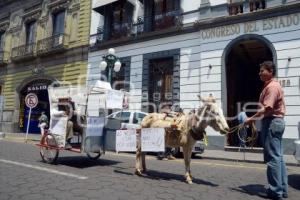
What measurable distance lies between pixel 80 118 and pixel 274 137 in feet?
17.1

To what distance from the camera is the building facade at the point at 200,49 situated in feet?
47.6

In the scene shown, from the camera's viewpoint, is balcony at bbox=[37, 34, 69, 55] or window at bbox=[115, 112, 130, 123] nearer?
window at bbox=[115, 112, 130, 123]

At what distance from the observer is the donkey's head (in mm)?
5741

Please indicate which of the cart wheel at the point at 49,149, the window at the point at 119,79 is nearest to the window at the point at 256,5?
the window at the point at 119,79

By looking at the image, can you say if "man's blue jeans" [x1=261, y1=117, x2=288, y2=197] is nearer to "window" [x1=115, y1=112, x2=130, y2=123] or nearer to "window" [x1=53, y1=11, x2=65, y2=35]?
"window" [x1=115, y1=112, x2=130, y2=123]

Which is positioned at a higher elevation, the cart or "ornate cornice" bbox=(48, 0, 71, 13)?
"ornate cornice" bbox=(48, 0, 71, 13)

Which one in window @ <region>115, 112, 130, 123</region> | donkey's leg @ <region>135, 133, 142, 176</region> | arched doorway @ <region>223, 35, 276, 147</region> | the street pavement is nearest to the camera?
the street pavement

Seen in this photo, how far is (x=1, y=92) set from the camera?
1182 inches

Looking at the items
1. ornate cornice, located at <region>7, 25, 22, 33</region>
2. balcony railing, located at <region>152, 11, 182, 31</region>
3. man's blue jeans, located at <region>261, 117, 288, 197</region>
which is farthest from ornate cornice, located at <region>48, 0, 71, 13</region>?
man's blue jeans, located at <region>261, 117, 288, 197</region>

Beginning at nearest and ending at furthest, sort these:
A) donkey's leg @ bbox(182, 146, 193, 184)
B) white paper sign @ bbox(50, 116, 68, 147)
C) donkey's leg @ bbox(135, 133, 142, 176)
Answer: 1. donkey's leg @ bbox(182, 146, 193, 184)
2. donkey's leg @ bbox(135, 133, 142, 176)
3. white paper sign @ bbox(50, 116, 68, 147)

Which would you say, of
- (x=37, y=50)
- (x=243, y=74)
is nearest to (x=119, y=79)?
(x=243, y=74)

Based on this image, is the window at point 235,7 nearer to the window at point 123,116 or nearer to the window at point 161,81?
the window at point 161,81

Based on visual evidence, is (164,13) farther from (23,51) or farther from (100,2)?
(23,51)

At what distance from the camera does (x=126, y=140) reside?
24.4 feet
